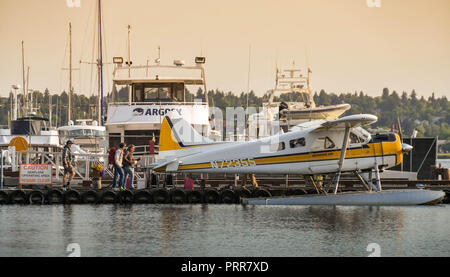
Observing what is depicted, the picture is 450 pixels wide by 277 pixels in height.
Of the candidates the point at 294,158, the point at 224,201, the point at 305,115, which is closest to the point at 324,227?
the point at 294,158

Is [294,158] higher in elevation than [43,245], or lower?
higher

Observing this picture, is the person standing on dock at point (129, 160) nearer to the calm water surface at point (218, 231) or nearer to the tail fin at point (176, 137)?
the tail fin at point (176, 137)

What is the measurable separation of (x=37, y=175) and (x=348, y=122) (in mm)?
9945

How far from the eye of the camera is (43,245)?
1259 cm

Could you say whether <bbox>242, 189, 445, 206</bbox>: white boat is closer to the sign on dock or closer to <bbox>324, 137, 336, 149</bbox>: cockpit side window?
<bbox>324, 137, 336, 149</bbox>: cockpit side window

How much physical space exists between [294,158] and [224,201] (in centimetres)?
275

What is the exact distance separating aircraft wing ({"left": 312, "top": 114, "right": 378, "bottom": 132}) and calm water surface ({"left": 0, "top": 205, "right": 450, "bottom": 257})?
96.4 inches

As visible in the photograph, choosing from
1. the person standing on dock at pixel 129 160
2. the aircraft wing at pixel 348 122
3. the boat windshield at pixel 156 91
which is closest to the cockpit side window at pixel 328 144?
the aircraft wing at pixel 348 122

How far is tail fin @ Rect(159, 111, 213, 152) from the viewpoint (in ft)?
66.2

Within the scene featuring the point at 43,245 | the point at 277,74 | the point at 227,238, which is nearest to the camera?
the point at 43,245

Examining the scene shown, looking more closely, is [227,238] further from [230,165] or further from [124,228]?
[230,165]

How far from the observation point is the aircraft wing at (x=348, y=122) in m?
18.1

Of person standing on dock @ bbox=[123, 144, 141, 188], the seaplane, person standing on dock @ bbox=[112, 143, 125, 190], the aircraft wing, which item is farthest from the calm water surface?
the aircraft wing

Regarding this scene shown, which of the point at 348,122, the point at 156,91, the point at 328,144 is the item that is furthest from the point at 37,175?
the point at 348,122
